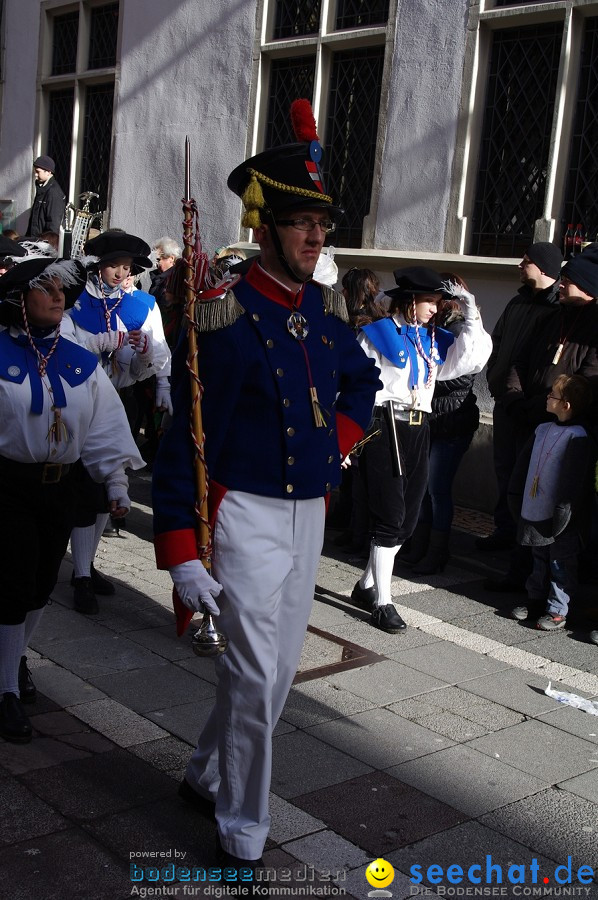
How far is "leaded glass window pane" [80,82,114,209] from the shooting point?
13.8 meters

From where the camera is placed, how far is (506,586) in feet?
22.3

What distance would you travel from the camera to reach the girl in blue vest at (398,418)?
5875 mm

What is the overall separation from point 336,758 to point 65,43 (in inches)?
506

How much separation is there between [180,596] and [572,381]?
3707 mm

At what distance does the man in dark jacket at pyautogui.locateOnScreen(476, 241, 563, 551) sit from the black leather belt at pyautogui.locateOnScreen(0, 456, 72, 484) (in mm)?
3616

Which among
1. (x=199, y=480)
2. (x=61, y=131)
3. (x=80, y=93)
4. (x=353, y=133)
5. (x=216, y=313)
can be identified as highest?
(x=80, y=93)

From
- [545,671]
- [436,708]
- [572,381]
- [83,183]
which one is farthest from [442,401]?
[83,183]

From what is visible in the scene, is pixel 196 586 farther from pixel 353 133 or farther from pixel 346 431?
pixel 353 133

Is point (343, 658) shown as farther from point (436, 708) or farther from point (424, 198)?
point (424, 198)

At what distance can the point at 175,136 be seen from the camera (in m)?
12.3

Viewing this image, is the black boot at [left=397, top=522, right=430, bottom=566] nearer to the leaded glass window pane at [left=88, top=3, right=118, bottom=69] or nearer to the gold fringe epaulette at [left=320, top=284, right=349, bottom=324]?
the gold fringe epaulette at [left=320, top=284, right=349, bottom=324]

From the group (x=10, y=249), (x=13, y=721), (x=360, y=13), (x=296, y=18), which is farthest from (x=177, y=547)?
(x=296, y=18)

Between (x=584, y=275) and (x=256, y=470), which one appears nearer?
(x=256, y=470)

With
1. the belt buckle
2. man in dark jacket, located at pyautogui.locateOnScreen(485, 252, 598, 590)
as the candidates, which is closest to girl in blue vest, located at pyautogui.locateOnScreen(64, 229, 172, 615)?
the belt buckle
